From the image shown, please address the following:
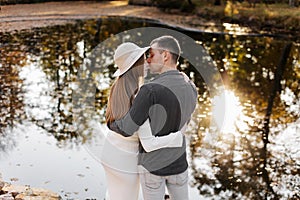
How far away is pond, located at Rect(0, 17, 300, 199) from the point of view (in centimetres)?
539

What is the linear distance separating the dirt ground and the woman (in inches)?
485

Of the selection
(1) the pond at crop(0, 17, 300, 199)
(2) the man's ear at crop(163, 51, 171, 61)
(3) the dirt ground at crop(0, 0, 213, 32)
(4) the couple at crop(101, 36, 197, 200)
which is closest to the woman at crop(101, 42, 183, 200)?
(4) the couple at crop(101, 36, 197, 200)

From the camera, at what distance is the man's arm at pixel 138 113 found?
8.48 ft

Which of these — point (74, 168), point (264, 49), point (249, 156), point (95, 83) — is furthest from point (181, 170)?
point (264, 49)

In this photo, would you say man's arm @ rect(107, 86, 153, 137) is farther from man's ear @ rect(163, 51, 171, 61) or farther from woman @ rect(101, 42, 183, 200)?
man's ear @ rect(163, 51, 171, 61)

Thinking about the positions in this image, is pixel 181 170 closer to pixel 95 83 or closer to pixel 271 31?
pixel 95 83

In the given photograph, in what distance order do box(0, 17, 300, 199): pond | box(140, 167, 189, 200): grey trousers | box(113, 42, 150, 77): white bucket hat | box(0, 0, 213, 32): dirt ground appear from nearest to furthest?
box(113, 42, 150, 77): white bucket hat
box(140, 167, 189, 200): grey trousers
box(0, 17, 300, 199): pond
box(0, 0, 213, 32): dirt ground

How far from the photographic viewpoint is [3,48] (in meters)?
11.7

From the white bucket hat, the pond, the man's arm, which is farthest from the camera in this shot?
the pond

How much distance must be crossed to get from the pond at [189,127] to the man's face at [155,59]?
2.26 meters

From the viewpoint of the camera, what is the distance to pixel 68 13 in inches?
701

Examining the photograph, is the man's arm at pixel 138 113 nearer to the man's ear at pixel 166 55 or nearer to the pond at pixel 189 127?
the man's ear at pixel 166 55

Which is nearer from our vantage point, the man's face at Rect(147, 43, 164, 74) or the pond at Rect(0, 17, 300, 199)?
the man's face at Rect(147, 43, 164, 74)

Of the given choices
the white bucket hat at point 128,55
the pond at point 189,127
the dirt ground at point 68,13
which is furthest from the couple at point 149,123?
the dirt ground at point 68,13
